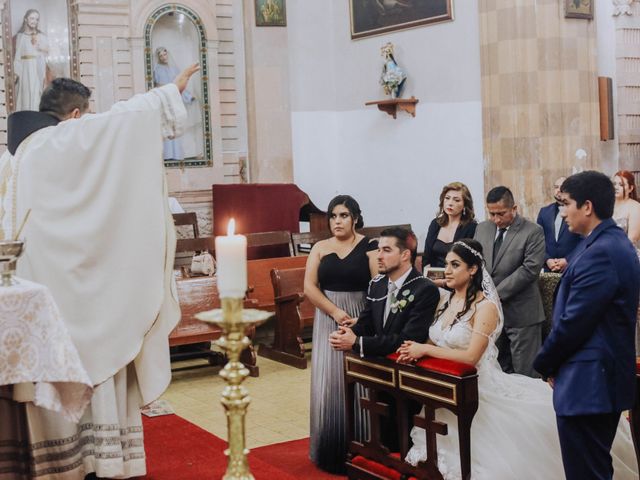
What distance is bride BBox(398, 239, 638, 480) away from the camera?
458 cm

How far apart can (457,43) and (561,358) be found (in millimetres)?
8434

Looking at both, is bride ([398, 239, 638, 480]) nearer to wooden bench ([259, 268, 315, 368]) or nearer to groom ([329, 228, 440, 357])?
groom ([329, 228, 440, 357])

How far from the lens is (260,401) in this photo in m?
7.28

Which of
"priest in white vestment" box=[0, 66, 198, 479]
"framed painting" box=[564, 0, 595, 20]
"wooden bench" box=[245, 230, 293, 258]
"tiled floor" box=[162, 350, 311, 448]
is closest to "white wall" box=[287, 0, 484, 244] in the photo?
"framed painting" box=[564, 0, 595, 20]

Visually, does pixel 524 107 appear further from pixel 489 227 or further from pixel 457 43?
pixel 489 227

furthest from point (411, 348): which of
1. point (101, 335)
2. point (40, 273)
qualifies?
point (40, 273)

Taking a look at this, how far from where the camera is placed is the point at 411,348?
4766 mm

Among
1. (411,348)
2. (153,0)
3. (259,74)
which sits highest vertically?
(153,0)

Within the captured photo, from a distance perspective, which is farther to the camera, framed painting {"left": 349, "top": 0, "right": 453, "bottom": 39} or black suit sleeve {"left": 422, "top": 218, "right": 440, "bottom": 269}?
framed painting {"left": 349, "top": 0, "right": 453, "bottom": 39}

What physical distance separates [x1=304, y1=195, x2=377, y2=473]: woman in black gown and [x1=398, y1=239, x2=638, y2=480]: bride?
0.67 metres

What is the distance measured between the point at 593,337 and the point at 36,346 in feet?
7.01

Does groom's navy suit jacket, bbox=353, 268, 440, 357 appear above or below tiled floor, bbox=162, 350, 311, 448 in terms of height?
above

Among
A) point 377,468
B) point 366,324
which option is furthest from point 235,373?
→ point 366,324

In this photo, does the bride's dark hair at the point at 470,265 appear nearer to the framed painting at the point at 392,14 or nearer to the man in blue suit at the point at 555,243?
the man in blue suit at the point at 555,243
